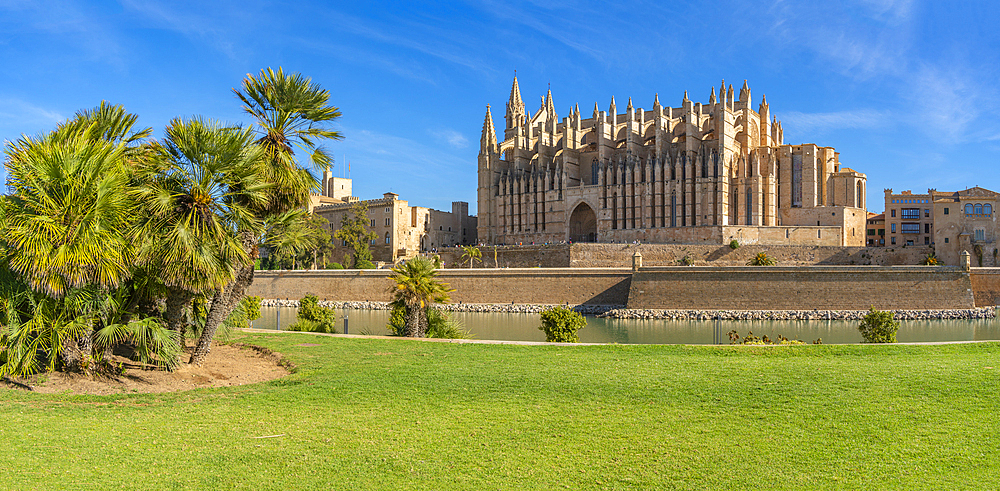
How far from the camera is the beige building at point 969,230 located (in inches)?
1750

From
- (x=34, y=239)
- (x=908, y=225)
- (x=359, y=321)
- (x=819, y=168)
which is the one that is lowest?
(x=359, y=321)

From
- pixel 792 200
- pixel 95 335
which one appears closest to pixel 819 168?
pixel 792 200

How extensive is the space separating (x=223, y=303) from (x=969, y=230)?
48935 millimetres

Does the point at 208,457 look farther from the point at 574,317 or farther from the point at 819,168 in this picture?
the point at 819,168

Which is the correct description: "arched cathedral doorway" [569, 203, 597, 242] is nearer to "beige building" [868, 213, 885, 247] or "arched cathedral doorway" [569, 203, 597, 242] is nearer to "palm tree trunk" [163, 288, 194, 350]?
"beige building" [868, 213, 885, 247]

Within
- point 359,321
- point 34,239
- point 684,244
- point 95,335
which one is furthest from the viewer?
point 684,244

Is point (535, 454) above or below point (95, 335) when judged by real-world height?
below

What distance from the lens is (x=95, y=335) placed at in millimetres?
9688

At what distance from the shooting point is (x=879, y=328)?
1714 cm

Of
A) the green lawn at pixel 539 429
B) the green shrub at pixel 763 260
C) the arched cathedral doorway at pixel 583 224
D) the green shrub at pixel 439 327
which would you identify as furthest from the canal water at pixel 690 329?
the arched cathedral doorway at pixel 583 224

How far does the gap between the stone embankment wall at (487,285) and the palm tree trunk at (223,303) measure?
78.7ft

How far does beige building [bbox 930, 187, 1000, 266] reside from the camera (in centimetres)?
4444

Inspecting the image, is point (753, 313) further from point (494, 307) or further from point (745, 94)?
point (745, 94)

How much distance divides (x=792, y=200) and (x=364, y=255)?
1343 inches
